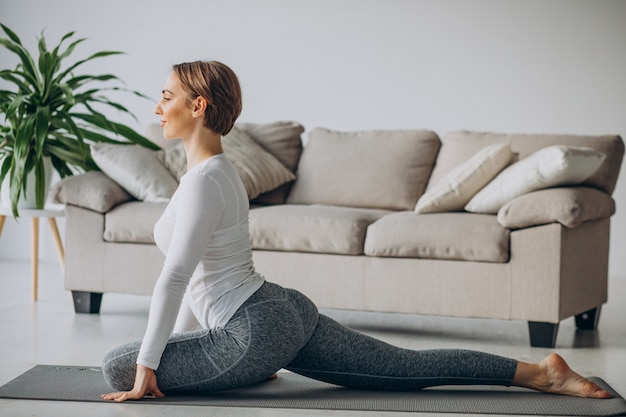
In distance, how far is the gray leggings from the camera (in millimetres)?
2219

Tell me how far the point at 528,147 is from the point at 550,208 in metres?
0.78

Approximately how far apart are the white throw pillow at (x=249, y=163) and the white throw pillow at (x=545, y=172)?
44.0 inches

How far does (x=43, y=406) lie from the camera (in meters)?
2.27

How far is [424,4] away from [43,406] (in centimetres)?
428

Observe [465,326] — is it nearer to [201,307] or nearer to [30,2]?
[201,307]

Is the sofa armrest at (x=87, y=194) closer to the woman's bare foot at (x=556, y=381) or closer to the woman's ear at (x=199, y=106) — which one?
the woman's ear at (x=199, y=106)

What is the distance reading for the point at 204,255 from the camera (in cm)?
221

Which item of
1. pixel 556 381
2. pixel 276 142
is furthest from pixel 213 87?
pixel 276 142

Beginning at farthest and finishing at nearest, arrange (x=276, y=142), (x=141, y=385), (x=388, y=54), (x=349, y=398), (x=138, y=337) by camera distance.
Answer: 1. (x=388, y=54)
2. (x=276, y=142)
3. (x=138, y=337)
4. (x=349, y=398)
5. (x=141, y=385)

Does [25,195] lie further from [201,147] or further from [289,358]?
[289,358]

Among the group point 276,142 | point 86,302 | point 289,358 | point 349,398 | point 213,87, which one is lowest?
point 86,302

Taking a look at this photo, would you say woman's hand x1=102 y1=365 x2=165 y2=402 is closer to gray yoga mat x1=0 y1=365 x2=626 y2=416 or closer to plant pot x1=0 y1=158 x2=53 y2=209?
gray yoga mat x1=0 y1=365 x2=626 y2=416

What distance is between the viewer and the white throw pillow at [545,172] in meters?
3.31

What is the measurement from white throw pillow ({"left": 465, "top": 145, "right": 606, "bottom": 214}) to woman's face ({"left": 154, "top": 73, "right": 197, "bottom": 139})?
5.11 feet
